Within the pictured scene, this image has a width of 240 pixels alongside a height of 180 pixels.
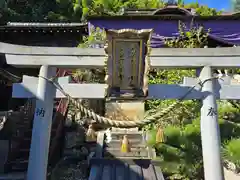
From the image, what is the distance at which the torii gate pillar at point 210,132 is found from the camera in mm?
4133

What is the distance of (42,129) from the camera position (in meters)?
4.23

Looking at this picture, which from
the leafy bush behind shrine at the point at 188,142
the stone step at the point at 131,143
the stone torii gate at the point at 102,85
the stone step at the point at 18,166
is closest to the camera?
the stone torii gate at the point at 102,85

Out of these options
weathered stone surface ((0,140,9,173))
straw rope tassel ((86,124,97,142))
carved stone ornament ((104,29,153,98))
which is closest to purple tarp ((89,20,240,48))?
straw rope tassel ((86,124,97,142))

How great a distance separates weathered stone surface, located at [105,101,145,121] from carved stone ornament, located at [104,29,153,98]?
6.12 m

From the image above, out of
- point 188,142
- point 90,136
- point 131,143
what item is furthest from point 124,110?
point 188,142

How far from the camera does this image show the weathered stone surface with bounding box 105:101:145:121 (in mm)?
10312

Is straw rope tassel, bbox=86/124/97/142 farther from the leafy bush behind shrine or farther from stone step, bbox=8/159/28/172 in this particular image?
stone step, bbox=8/159/28/172

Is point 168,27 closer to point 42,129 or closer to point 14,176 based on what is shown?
point 14,176

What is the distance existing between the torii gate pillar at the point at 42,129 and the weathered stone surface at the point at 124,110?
19.7 ft

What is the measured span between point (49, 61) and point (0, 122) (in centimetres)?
496

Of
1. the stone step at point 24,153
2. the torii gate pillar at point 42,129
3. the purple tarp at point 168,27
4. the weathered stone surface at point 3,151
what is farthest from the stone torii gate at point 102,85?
the purple tarp at point 168,27

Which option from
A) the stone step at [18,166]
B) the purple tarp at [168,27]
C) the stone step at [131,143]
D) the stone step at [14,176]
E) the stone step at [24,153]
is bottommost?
the stone step at [14,176]

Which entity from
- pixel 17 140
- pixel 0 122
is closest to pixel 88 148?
pixel 17 140

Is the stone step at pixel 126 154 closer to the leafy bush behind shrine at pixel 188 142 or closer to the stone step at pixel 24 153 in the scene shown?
the leafy bush behind shrine at pixel 188 142
